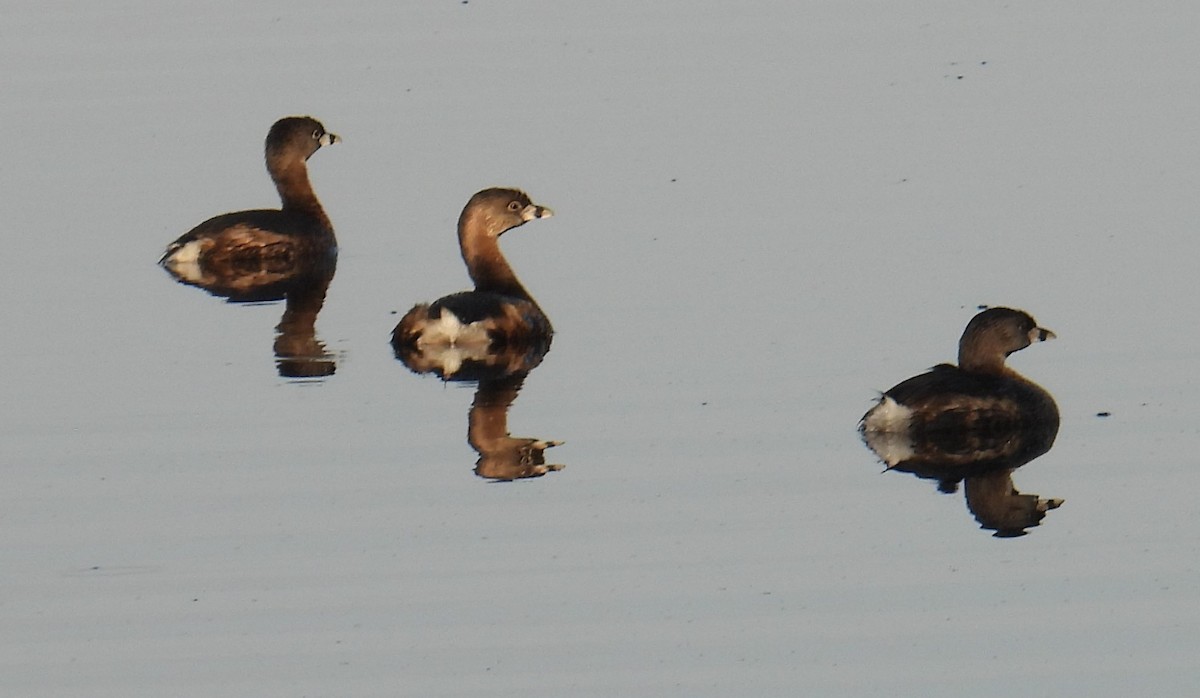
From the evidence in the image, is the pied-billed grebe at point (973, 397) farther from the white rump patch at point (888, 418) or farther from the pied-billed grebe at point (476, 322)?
the pied-billed grebe at point (476, 322)

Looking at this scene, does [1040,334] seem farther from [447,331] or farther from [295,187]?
[295,187]

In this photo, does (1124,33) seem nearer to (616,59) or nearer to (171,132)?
(616,59)

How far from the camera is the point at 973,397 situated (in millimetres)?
11758

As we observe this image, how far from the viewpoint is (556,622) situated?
29.9ft

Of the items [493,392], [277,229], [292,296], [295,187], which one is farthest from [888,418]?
[295,187]

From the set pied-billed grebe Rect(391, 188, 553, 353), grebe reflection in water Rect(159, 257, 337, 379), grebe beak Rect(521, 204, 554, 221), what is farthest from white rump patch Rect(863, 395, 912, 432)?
grebe beak Rect(521, 204, 554, 221)

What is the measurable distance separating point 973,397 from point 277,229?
22.1ft

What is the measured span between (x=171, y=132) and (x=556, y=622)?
11691 mm

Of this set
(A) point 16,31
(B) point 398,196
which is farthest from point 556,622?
(A) point 16,31

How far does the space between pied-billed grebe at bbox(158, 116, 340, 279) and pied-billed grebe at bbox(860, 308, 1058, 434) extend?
6.12 meters

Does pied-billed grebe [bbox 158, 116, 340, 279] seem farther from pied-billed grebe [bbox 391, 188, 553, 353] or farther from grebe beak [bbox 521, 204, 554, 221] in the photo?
pied-billed grebe [bbox 391, 188, 553, 353]

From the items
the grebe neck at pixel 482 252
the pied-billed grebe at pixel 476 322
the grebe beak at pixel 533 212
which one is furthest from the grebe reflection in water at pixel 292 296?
the grebe beak at pixel 533 212

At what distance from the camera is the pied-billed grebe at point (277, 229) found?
1658 centimetres

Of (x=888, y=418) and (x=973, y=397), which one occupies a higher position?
(x=973, y=397)
